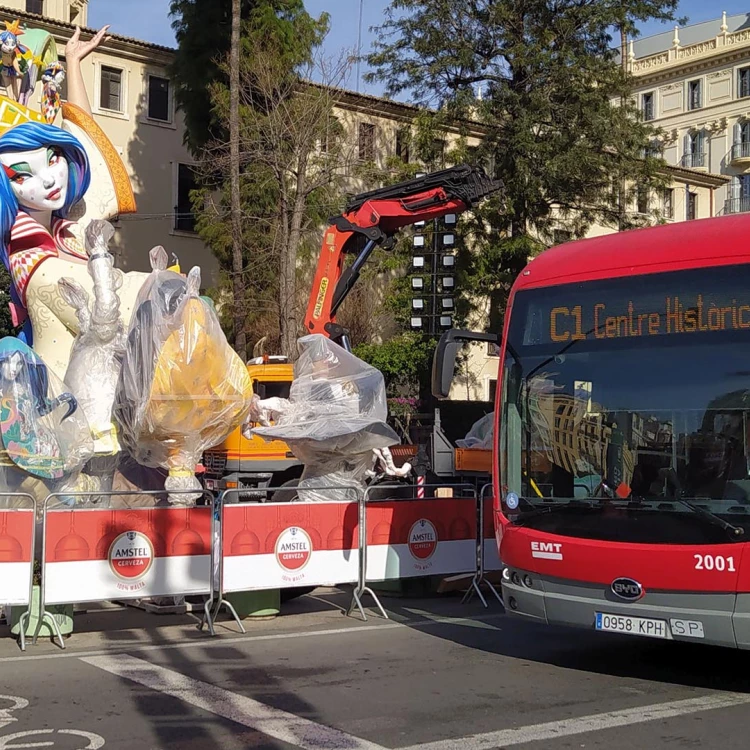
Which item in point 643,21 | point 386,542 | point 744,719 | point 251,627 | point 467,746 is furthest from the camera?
point 643,21

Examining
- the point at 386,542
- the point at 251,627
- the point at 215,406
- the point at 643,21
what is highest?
the point at 643,21

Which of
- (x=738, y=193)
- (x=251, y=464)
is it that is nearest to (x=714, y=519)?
(x=251, y=464)

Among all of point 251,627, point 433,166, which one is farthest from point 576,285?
point 433,166

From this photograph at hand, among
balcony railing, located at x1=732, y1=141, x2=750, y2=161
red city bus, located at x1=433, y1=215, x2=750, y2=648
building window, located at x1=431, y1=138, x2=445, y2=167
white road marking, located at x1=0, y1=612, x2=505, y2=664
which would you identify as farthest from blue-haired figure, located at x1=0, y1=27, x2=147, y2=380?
balcony railing, located at x1=732, y1=141, x2=750, y2=161

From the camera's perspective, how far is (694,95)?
6297cm

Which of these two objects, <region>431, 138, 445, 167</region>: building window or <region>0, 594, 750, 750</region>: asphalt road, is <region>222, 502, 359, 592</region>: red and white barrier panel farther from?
<region>431, 138, 445, 167</region>: building window

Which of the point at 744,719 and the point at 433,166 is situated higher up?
the point at 433,166

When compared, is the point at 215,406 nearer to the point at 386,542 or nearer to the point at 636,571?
the point at 386,542

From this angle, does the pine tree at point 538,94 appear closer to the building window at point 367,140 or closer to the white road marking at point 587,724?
the building window at point 367,140

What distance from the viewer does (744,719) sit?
21.2 ft

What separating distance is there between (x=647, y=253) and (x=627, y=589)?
238 cm

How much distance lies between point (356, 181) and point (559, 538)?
24.8 meters

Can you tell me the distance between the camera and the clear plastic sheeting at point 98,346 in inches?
417

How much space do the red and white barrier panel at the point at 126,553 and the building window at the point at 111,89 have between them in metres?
29.7
